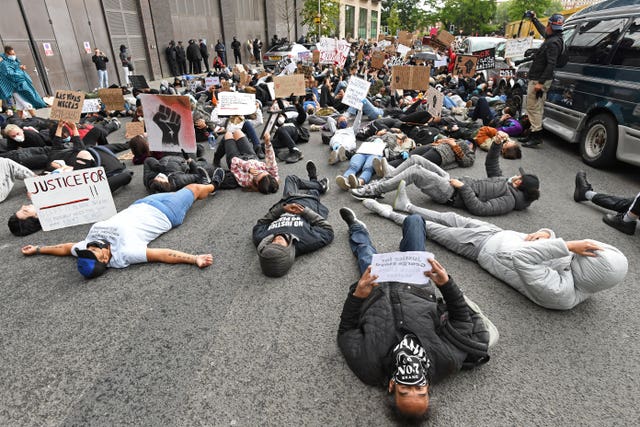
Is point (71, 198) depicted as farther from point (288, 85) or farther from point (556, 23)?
point (556, 23)

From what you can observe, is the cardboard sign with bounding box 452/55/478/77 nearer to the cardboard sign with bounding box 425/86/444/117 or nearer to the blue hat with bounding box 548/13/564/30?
the blue hat with bounding box 548/13/564/30

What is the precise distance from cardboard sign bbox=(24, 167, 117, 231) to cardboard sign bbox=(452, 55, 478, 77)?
10490 mm

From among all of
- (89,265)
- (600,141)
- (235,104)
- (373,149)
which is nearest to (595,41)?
(600,141)

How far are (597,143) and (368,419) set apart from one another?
6496mm

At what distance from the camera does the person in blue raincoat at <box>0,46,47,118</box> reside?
9.11 metres

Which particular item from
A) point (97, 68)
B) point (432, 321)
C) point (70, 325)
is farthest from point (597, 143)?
point (97, 68)

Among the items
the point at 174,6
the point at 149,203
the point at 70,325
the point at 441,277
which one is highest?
the point at 174,6

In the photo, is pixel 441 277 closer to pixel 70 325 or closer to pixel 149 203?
pixel 70 325

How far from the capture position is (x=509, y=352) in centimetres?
257

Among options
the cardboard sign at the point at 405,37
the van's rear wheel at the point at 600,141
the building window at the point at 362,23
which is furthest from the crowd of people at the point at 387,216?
the building window at the point at 362,23

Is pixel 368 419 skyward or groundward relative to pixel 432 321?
groundward

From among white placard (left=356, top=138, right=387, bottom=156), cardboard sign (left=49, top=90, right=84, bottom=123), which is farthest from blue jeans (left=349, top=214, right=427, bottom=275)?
cardboard sign (left=49, top=90, right=84, bottom=123)

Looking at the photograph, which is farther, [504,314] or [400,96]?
[400,96]

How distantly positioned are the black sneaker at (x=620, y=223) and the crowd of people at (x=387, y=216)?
0.01 meters
